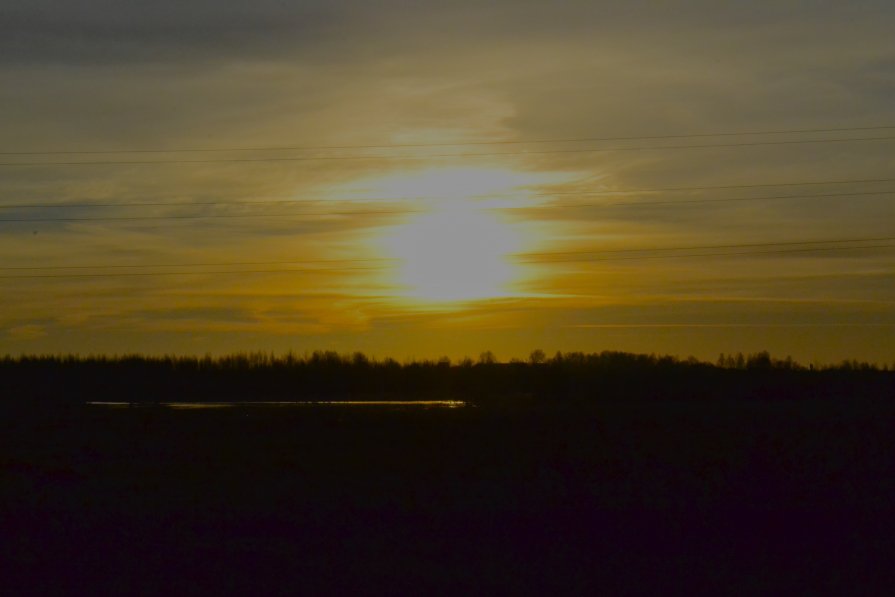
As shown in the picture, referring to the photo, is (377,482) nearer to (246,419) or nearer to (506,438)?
Answer: (506,438)

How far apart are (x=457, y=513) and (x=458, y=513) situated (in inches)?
0.7

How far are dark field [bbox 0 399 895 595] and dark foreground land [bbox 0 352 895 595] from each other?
2.2 inches

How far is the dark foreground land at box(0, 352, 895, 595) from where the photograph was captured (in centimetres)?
1385

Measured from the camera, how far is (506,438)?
31.8m

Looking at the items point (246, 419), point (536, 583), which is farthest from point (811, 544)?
point (246, 419)

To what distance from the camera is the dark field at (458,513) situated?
13.9 m

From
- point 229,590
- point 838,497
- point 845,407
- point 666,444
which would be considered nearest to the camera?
point 229,590

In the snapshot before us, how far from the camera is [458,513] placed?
715 inches

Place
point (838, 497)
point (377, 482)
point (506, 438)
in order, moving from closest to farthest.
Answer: point (838, 497)
point (377, 482)
point (506, 438)

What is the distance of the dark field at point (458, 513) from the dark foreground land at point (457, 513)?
55mm

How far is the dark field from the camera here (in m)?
13.9

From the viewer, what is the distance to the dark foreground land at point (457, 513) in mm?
13852

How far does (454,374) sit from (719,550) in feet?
241

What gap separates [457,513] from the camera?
59.6 ft
